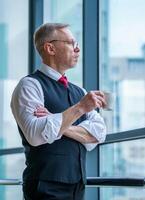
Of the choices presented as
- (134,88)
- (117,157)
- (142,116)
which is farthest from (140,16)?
(117,157)

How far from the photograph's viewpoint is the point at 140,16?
3176mm

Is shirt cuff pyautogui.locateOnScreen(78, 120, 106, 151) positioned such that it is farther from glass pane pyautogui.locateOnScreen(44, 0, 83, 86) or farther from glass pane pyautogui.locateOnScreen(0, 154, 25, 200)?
glass pane pyautogui.locateOnScreen(0, 154, 25, 200)

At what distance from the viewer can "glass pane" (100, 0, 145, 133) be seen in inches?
123

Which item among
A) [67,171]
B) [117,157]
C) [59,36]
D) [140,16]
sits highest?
[140,16]

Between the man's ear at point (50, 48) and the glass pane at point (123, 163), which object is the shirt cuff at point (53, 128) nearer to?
the man's ear at point (50, 48)

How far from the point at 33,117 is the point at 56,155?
0.63ft

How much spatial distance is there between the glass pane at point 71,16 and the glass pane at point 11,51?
30 centimetres

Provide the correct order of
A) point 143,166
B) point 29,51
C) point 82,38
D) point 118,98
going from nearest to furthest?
point 143,166
point 118,98
point 82,38
point 29,51

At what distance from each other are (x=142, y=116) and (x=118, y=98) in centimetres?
32

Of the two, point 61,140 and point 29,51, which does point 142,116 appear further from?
point 29,51

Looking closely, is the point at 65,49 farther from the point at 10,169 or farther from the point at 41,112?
the point at 10,169

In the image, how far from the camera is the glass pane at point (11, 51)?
465 cm

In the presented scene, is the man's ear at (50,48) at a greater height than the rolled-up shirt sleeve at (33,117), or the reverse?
the man's ear at (50,48)

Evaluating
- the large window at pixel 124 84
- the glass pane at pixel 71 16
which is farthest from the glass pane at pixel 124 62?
the glass pane at pixel 71 16
